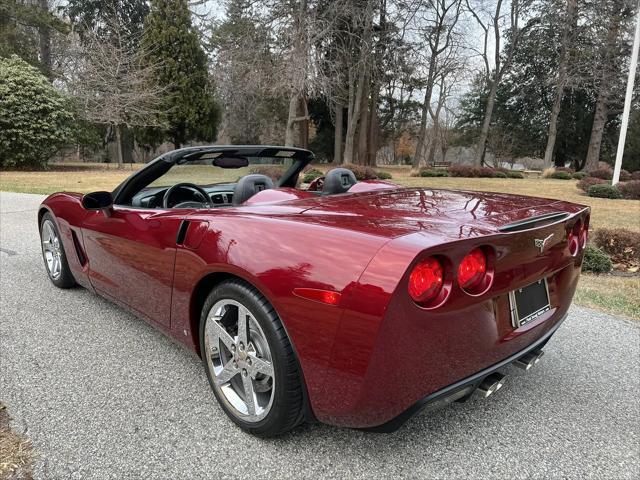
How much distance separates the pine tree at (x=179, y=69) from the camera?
27094 mm

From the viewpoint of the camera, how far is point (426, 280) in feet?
5.02

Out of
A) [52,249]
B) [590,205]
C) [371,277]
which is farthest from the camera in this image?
[590,205]

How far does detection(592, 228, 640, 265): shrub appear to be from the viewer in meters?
5.88

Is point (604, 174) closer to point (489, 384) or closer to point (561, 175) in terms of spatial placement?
point (561, 175)

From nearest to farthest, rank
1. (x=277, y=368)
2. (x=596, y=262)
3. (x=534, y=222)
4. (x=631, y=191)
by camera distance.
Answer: (x=277, y=368) → (x=534, y=222) → (x=596, y=262) → (x=631, y=191)

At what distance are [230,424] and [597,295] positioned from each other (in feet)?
12.4

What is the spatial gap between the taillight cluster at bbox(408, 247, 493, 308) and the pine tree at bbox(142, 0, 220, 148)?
90.0ft

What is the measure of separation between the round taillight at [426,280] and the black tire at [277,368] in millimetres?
→ 553

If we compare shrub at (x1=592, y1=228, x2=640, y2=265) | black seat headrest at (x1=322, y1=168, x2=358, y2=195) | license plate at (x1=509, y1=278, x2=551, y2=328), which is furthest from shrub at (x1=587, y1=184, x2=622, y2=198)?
license plate at (x1=509, y1=278, x2=551, y2=328)

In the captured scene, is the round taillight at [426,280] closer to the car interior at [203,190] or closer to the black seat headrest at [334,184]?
the car interior at [203,190]

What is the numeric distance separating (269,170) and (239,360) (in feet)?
5.32

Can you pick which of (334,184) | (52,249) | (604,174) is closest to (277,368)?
(334,184)

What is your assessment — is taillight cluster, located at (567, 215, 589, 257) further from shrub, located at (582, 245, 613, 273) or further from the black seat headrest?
shrub, located at (582, 245, 613, 273)

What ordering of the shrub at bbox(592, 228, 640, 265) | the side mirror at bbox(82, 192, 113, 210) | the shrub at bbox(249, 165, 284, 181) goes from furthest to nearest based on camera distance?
the shrub at bbox(592, 228, 640, 265), the shrub at bbox(249, 165, 284, 181), the side mirror at bbox(82, 192, 113, 210)
